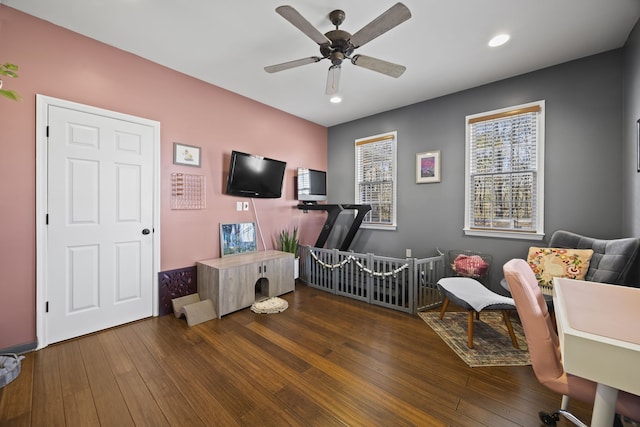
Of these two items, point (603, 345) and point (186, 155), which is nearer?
point (603, 345)

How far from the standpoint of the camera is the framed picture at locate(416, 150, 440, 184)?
3.84m

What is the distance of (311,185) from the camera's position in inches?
187

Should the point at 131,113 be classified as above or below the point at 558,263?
above

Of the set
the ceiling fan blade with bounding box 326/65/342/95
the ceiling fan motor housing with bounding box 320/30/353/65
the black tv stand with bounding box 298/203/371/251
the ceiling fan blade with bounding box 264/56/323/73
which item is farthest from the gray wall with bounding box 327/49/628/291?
the ceiling fan blade with bounding box 264/56/323/73

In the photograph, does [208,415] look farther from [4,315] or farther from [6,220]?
[6,220]

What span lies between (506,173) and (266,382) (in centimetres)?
354

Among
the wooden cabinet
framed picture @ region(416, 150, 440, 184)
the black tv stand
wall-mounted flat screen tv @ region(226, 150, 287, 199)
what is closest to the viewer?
the wooden cabinet

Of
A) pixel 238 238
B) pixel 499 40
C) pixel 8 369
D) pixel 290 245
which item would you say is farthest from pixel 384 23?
pixel 8 369

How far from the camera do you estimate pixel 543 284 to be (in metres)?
2.58

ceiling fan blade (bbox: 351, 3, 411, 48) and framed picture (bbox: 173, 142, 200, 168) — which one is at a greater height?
ceiling fan blade (bbox: 351, 3, 411, 48)

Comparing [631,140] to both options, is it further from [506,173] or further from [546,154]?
[506,173]

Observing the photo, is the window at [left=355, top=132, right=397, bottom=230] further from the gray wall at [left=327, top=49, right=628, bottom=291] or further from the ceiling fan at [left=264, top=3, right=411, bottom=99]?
the ceiling fan at [left=264, top=3, right=411, bottom=99]

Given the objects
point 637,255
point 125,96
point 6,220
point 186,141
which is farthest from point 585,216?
point 6,220

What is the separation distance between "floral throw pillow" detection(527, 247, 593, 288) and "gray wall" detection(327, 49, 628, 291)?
0.43m
